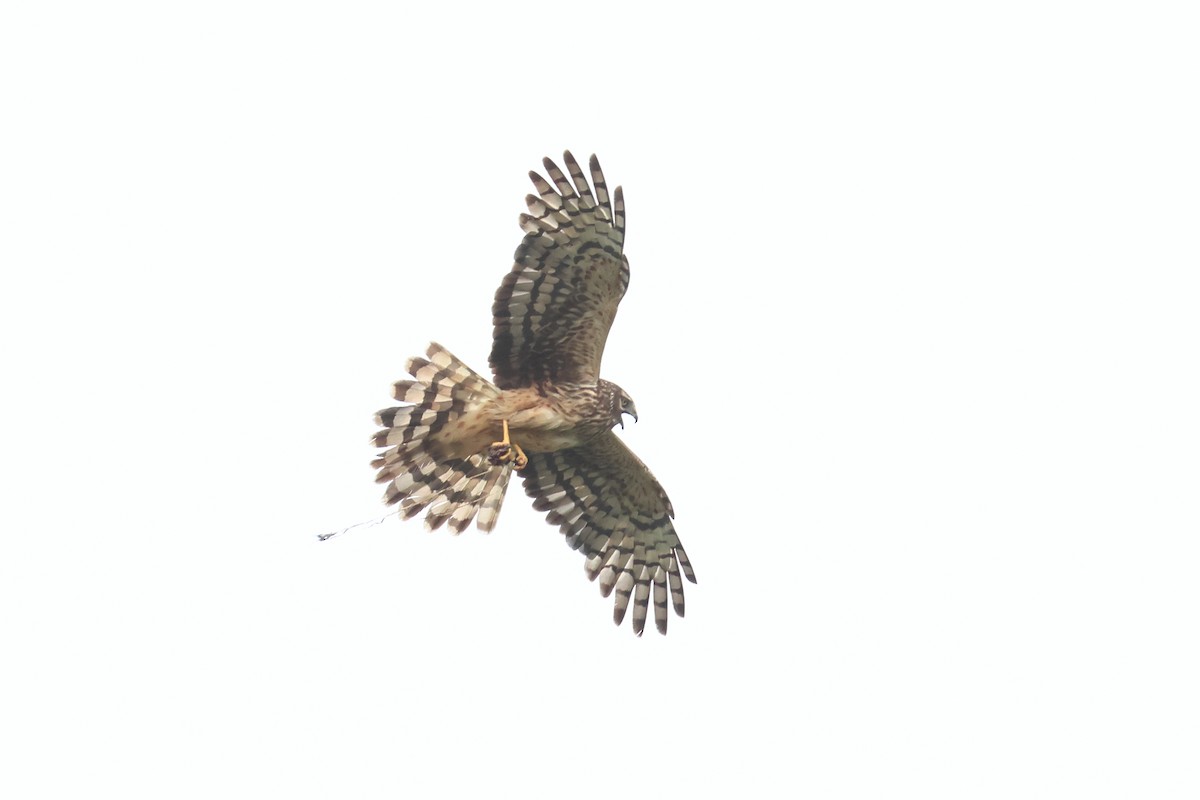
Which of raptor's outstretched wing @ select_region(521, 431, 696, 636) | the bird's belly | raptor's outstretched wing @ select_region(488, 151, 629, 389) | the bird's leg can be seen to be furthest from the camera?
raptor's outstretched wing @ select_region(521, 431, 696, 636)

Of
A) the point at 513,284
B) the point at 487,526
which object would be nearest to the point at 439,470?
the point at 487,526

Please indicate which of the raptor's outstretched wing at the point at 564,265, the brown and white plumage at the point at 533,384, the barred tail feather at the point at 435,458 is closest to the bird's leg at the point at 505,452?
the brown and white plumage at the point at 533,384

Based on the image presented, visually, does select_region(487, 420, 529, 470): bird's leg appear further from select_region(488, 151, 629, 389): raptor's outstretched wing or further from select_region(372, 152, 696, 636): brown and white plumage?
select_region(488, 151, 629, 389): raptor's outstretched wing

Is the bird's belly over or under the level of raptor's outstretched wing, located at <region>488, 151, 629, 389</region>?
under

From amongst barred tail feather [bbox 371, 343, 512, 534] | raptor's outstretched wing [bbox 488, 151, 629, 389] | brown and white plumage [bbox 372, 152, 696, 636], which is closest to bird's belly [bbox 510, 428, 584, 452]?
brown and white plumage [bbox 372, 152, 696, 636]

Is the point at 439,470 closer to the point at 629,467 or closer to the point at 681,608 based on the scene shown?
the point at 629,467

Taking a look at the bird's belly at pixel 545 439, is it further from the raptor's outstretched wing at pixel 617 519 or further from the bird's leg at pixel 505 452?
the raptor's outstretched wing at pixel 617 519

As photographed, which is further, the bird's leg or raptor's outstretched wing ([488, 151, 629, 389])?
the bird's leg
